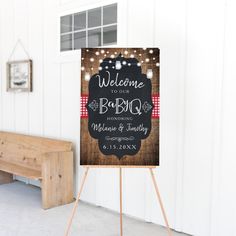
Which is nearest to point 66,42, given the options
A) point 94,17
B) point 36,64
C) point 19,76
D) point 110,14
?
point 94,17

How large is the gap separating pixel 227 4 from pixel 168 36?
1.83ft

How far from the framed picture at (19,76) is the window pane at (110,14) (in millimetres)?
1329

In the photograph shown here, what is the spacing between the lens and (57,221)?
120 inches

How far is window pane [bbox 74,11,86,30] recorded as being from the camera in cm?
362

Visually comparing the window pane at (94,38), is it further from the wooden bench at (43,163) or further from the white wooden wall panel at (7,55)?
the white wooden wall panel at (7,55)

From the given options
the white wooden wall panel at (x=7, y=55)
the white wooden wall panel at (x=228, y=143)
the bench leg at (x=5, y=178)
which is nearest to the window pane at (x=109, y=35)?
the white wooden wall panel at (x=228, y=143)

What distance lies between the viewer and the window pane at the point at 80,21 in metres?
3.62

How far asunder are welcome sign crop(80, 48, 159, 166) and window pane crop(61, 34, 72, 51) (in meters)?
1.39

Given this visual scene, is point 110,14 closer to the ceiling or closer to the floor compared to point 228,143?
closer to the ceiling

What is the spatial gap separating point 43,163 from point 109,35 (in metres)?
1.49

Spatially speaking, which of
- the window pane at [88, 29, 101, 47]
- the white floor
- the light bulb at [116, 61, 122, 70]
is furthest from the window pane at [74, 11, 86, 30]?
the white floor

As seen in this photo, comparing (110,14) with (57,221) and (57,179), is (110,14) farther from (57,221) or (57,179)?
(57,221)

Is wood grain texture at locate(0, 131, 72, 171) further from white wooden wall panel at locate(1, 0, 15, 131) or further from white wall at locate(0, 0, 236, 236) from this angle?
white wall at locate(0, 0, 236, 236)

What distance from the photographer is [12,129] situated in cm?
459
